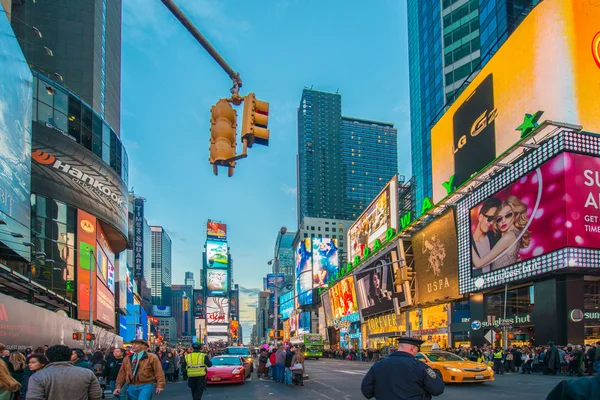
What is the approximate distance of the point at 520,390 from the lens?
1725 cm

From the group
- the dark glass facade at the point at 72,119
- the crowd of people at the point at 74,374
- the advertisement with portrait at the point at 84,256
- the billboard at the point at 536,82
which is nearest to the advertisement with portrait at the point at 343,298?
the billboard at the point at 536,82

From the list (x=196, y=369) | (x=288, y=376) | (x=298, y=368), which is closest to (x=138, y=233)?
(x=288, y=376)

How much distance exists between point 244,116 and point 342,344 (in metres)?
88.4

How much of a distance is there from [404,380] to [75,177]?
43041 millimetres

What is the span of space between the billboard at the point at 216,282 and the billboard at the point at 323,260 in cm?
4700

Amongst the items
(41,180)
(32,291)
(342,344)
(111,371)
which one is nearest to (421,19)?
(342,344)

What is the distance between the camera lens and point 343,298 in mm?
81688

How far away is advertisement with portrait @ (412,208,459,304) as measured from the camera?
43562mm

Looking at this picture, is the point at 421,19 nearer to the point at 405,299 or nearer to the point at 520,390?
the point at 405,299

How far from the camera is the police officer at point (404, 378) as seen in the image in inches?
222

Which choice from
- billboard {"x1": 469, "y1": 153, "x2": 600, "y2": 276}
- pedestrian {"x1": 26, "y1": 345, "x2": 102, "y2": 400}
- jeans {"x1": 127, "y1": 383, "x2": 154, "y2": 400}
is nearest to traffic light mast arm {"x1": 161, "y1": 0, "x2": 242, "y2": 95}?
jeans {"x1": 127, "y1": 383, "x2": 154, "y2": 400}

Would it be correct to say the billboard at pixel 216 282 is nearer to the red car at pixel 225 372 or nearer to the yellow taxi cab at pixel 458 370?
the red car at pixel 225 372

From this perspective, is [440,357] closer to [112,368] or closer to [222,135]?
[112,368]

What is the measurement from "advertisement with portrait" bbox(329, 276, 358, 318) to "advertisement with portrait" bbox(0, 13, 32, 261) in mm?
51367
